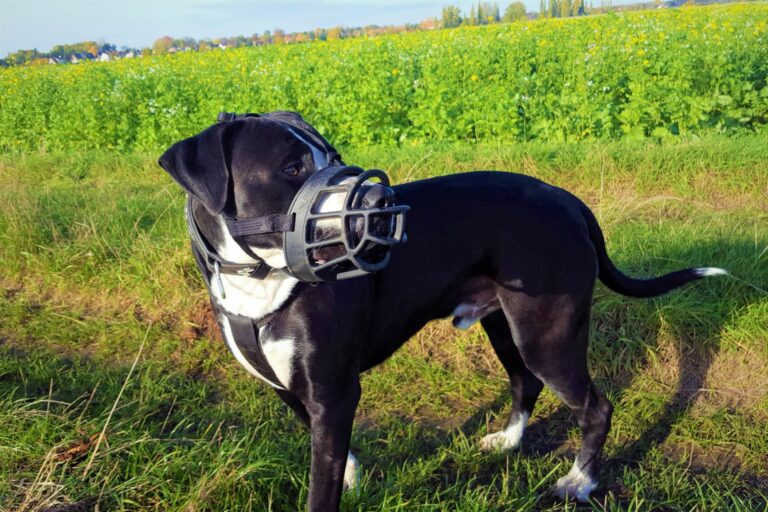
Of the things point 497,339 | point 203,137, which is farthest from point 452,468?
point 203,137

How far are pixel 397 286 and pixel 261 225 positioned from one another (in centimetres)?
Result: 68

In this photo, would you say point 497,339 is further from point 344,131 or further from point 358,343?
point 344,131

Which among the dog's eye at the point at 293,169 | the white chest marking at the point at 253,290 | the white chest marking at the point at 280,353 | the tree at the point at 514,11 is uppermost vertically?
the dog's eye at the point at 293,169

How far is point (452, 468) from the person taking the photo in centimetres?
302

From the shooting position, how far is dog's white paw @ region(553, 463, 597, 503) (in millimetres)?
2795

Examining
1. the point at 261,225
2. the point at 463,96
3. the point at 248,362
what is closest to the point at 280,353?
the point at 248,362

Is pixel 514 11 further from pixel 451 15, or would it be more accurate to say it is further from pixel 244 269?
pixel 244 269

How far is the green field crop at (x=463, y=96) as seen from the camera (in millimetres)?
6953

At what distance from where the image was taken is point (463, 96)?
7.87 metres

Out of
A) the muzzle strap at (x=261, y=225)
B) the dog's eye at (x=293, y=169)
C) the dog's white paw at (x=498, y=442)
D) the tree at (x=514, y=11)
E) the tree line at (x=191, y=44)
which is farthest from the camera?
the tree at (x=514, y=11)

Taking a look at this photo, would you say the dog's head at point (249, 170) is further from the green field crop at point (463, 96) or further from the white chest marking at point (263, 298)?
the green field crop at point (463, 96)

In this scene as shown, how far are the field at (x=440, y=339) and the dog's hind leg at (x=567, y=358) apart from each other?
146mm

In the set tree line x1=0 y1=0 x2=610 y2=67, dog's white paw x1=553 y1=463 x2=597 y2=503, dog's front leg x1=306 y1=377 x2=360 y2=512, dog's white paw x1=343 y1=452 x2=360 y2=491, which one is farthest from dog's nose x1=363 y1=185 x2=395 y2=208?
tree line x1=0 y1=0 x2=610 y2=67

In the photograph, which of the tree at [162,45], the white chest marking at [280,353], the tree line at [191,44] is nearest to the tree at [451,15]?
the tree line at [191,44]
